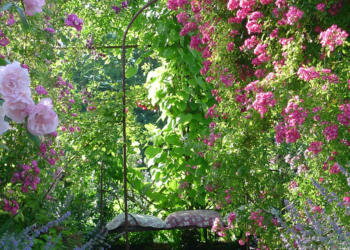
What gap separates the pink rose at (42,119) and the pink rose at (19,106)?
0.02 meters

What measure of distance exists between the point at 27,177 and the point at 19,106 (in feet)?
4.42

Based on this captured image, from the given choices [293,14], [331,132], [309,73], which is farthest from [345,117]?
[293,14]

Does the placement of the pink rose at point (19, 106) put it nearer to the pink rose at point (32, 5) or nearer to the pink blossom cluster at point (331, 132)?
the pink rose at point (32, 5)

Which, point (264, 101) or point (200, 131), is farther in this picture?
point (200, 131)

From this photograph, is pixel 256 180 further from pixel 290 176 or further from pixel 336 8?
pixel 336 8

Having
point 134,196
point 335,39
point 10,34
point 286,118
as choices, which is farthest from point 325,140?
point 134,196

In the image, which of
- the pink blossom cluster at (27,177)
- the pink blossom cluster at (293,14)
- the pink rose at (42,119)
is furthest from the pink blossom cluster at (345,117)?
the pink blossom cluster at (27,177)

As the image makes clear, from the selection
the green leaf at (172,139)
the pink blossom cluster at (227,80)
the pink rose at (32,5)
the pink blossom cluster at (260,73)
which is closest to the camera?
the pink rose at (32,5)

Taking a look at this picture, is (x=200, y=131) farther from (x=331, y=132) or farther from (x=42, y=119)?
(x=42, y=119)

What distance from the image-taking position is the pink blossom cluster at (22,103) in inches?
42.1

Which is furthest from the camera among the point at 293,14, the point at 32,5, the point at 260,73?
the point at 260,73

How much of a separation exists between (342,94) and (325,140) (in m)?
0.25

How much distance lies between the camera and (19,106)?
3.61ft

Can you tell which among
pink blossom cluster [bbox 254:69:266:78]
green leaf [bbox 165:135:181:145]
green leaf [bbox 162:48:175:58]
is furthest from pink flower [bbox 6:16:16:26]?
green leaf [bbox 165:135:181:145]
